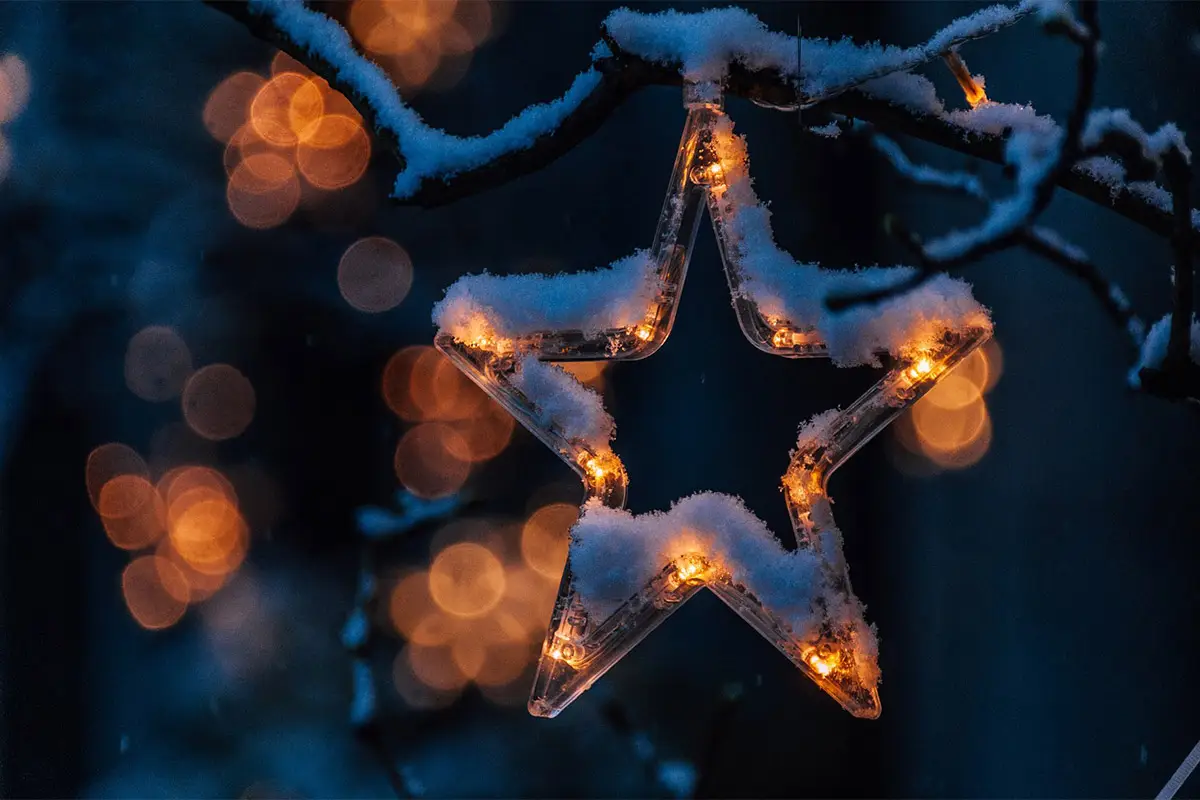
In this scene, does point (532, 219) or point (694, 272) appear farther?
point (532, 219)

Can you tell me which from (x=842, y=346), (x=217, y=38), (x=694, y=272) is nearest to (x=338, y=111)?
(x=217, y=38)

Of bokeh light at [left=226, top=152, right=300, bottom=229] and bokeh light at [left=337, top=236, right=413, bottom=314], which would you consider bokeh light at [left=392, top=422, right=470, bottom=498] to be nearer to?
bokeh light at [left=337, top=236, right=413, bottom=314]

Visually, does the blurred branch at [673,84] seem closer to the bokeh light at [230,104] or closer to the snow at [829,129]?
the snow at [829,129]

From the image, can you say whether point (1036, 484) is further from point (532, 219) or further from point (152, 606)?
point (152, 606)

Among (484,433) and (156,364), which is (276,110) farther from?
(484,433)

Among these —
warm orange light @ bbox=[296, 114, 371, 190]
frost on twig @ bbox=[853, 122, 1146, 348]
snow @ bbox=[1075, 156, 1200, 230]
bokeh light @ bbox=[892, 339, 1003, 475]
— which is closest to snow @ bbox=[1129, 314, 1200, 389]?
frost on twig @ bbox=[853, 122, 1146, 348]

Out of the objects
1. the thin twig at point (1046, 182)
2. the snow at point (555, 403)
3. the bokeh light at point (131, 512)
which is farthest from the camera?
the bokeh light at point (131, 512)

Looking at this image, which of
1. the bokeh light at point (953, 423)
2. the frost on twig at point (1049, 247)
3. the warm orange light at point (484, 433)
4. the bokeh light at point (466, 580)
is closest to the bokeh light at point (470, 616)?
the bokeh light at point (466, 580)
